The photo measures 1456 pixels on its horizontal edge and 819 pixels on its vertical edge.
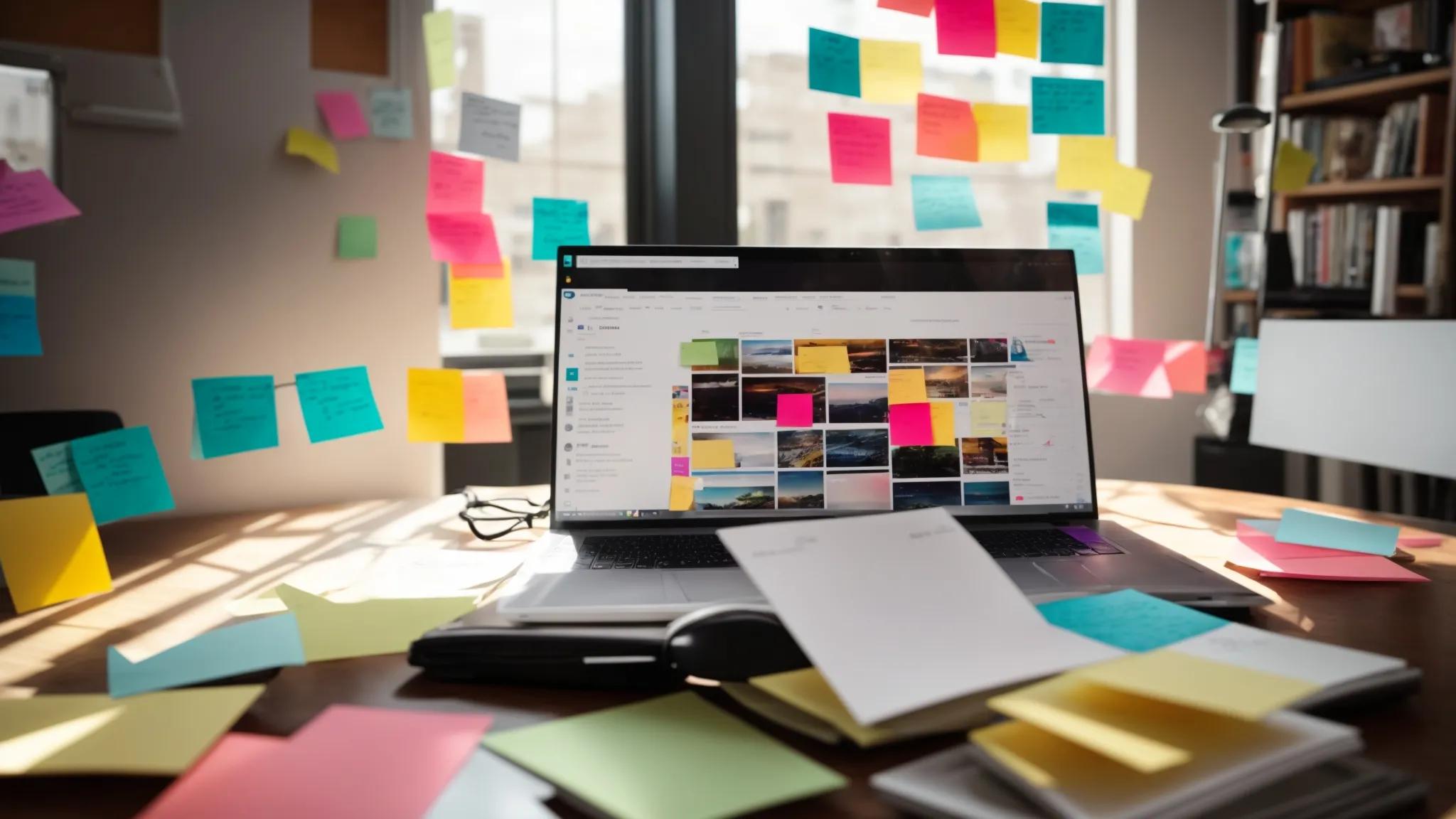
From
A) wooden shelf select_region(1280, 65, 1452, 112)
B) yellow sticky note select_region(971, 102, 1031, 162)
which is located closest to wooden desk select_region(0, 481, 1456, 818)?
yellow sticky note select_region(971, 102, 1031, 162)

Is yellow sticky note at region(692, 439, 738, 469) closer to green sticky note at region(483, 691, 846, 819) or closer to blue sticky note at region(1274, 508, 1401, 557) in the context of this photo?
green sticky note at region(483, 691, 846, 819)

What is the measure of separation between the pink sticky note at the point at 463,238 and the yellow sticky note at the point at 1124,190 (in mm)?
997

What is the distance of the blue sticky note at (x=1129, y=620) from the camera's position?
64 cm

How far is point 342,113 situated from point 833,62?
74 centimetres

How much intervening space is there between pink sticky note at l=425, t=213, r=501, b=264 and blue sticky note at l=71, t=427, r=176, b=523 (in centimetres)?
52

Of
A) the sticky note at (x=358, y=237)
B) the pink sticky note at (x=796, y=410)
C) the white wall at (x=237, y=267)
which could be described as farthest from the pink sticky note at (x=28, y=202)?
the pink sticky note at (x=796, y=410)

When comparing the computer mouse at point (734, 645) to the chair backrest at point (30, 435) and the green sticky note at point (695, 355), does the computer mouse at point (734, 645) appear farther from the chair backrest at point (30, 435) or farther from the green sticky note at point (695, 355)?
the chair backrest at point (30, 435)

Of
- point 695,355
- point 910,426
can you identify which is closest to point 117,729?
point 695,355

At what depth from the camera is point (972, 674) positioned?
0.56 m

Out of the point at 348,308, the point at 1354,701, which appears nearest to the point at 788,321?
the point at 1354,701

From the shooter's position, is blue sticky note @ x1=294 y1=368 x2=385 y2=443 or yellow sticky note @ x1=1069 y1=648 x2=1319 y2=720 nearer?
yellow sticky note @ x1=1069 y1=648 x2=1319 y2=720

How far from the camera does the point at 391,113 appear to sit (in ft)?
4.96

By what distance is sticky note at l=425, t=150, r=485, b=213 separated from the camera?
154cm

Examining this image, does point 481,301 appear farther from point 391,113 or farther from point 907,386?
point 907,386
